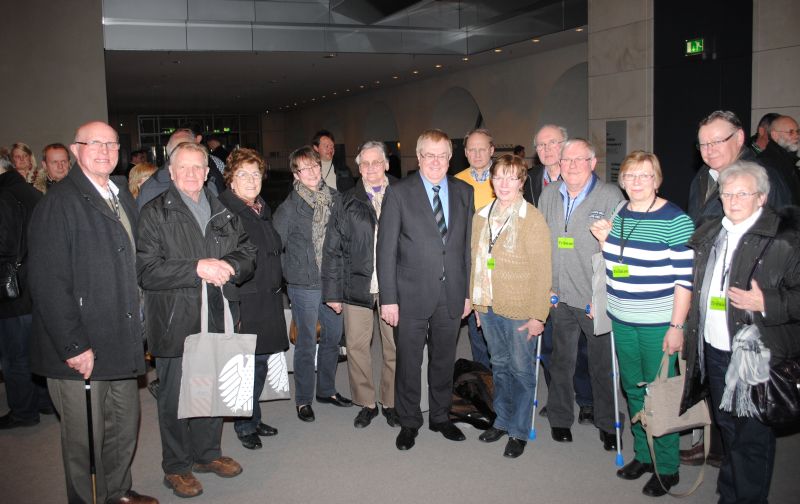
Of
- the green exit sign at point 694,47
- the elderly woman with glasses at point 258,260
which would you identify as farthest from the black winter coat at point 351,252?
the green exit sign at point 694,47

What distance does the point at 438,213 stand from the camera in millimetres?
4230

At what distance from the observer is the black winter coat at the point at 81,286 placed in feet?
10.0

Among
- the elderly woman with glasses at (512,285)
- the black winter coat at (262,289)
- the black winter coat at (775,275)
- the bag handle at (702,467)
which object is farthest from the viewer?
the black winter coat at (262,289)

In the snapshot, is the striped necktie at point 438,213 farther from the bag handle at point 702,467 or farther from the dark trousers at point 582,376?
the bag handle at point 702,467

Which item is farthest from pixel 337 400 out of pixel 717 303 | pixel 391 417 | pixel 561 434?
pixel 717 303

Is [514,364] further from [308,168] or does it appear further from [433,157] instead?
[308,168]

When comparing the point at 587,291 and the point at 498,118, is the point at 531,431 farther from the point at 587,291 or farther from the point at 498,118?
the point at 498,118

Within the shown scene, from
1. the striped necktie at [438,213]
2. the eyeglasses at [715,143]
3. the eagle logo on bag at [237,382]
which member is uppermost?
the eyeglasses at [715,143]

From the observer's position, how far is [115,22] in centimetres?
1272

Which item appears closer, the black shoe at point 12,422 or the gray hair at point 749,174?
the gray hair at point 749,174

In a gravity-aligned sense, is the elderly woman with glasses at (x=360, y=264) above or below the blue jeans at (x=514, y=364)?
above

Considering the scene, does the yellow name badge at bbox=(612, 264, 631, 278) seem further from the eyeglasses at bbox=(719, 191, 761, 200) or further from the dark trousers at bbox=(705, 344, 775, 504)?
the eyeglasses at bbox=(719, 191, 761, 200)

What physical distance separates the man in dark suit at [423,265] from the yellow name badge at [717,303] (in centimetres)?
156

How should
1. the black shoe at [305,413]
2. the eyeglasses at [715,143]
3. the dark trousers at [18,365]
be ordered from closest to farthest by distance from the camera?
the eyeglasses at [715,143] < the dark trousers at [18,365] < the black shoe at [305,413]
